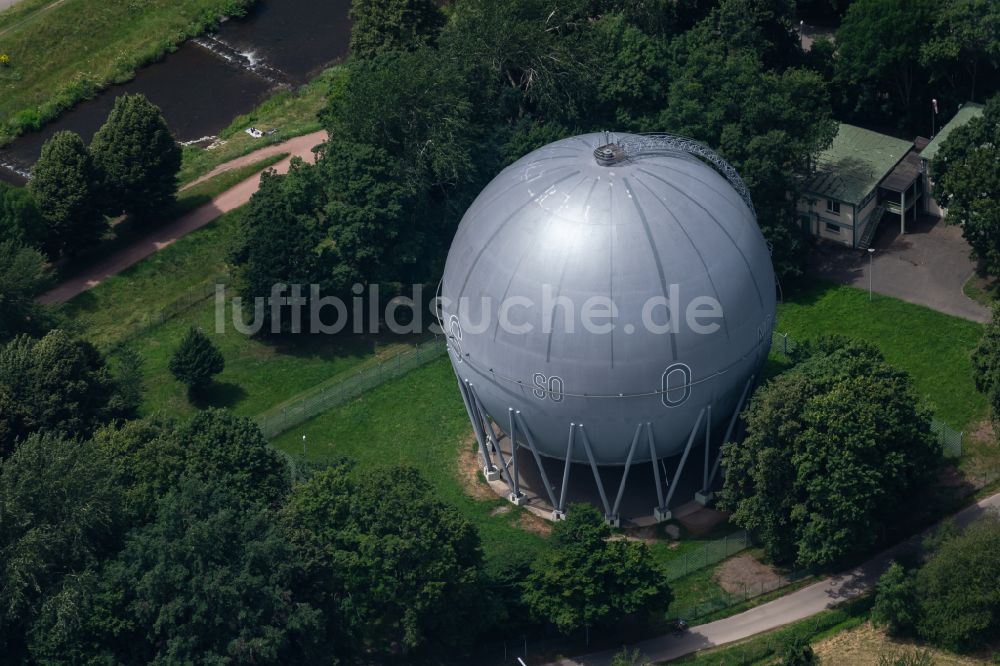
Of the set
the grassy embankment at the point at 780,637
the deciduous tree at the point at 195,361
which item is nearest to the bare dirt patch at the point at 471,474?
the deciduous tree at the point at 195,361

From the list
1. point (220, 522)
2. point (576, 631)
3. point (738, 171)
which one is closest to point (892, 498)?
point (576, 631)

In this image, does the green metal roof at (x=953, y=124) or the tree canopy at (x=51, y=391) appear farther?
the green metal roof at (x=953, y=124)

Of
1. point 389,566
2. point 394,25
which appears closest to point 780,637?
point 389,566

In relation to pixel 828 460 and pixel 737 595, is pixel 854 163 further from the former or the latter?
pixel 737 595

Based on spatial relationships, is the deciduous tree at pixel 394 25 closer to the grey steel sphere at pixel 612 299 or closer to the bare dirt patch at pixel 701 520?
the grey steel sphere at pixel 612 299

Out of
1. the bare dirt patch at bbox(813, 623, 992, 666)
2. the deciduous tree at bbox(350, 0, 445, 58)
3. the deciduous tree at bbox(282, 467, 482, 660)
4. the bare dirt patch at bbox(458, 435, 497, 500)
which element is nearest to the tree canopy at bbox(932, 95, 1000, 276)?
the bare dirt patch at bbox(813, 623, 992, 666)

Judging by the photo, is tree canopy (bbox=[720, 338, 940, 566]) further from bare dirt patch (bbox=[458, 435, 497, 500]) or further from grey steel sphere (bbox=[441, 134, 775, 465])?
bare dirt patch (bbox=[458, 435, 497, 500])
